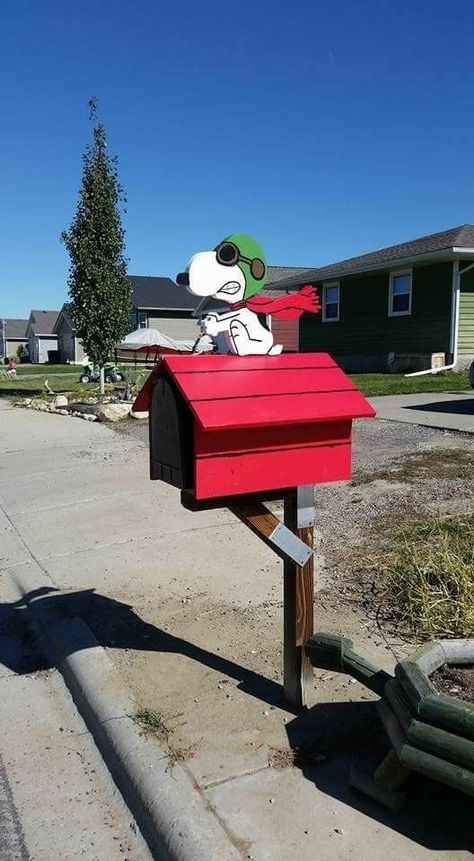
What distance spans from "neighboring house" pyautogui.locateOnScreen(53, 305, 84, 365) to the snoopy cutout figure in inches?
1998

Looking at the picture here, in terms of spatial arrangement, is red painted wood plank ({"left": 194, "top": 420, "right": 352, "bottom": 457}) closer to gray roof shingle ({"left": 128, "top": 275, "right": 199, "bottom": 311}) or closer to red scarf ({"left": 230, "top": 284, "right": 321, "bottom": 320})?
red scarf ({"left": 230, "top": 284, "right": 321, "bottom": 320})

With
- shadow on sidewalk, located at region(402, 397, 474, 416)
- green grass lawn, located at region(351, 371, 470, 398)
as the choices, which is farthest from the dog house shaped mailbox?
green grass lawn, located at region(351, 371, 470, 398)

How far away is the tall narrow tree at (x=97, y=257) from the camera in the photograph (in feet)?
50.7

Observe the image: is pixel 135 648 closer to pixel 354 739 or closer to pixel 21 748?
pixel 21 748

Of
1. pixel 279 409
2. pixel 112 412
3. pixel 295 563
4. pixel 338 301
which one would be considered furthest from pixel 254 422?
pixel 338 301

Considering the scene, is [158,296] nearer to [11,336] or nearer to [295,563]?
[11,336]

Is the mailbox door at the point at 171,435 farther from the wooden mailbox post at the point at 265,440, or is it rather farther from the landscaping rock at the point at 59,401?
the landscaping rock at the point at 59,401

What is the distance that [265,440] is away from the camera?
247 cm

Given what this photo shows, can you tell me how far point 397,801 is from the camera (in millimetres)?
2180

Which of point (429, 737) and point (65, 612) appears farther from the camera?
point (65, 612)

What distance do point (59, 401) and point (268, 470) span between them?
43.2 feet

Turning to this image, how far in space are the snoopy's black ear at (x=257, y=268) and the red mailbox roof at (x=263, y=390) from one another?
0.42 meters

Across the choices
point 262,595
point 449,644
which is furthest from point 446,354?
point 449,644

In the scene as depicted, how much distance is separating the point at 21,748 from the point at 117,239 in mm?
14404
